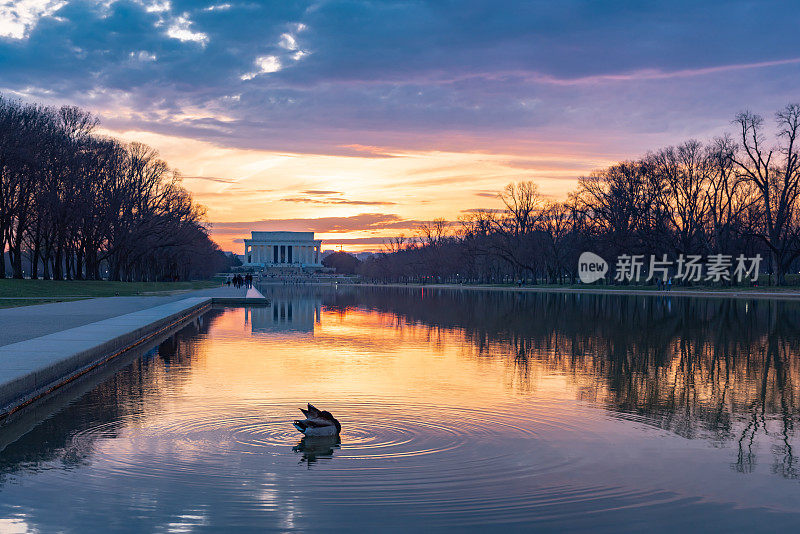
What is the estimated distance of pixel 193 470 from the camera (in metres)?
8.75

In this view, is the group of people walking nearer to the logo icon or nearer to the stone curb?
the logo icon

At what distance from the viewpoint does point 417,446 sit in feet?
32.9

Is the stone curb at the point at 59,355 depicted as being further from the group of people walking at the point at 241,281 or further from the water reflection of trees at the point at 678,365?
the group of people walking at the point at 241,281

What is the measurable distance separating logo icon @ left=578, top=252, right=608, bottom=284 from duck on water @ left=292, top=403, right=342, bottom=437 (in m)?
82.1

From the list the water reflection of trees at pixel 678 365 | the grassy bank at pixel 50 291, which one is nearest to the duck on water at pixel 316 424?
the water reflection of trees at pixel 678 365

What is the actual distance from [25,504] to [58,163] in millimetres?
54452

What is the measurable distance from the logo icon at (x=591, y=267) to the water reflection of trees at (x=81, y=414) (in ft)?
249

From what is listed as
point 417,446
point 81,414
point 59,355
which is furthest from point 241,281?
point 417,446

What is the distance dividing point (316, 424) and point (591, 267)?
8481 centimetres

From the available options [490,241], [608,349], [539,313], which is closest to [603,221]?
[490,241]

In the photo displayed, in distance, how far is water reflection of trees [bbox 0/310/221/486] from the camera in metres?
9.49

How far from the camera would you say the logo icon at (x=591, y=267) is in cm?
Result: 8956

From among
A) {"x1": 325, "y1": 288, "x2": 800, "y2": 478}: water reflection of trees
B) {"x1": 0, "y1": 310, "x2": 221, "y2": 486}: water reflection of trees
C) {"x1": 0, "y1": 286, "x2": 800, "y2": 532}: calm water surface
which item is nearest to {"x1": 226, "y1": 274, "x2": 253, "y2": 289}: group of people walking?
{"x1": 325, "y1": 288, "x2": 800, "y2": 478}: water reflection of trees

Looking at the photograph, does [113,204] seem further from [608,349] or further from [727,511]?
[727,511]
